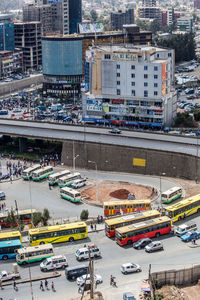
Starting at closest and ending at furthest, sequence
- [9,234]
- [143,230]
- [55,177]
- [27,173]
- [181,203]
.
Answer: [143,230], [9,234], [181,203], [55,177], [27,173]

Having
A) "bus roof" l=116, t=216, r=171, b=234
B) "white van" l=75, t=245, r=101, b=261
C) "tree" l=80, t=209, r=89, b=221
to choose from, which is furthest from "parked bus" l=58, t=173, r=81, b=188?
"white van" l=75, t=245, r=101, b=261

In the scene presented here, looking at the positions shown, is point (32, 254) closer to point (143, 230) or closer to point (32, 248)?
point (32, 248)

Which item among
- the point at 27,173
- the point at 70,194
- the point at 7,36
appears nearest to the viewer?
the point at 70,194

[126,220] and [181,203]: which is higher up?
[181,203]

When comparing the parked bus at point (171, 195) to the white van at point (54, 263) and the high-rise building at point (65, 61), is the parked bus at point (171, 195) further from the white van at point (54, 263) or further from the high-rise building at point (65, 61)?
the high-rise building at point (65, 61)

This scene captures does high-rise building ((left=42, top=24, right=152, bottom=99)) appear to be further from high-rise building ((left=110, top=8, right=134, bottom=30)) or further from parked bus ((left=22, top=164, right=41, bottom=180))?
high-rise building ((left=110, top=8, right=134, bottom=30))

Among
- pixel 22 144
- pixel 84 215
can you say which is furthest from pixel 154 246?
pixel 22 144

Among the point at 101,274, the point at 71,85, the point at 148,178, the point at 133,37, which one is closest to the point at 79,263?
the point at 101,274
